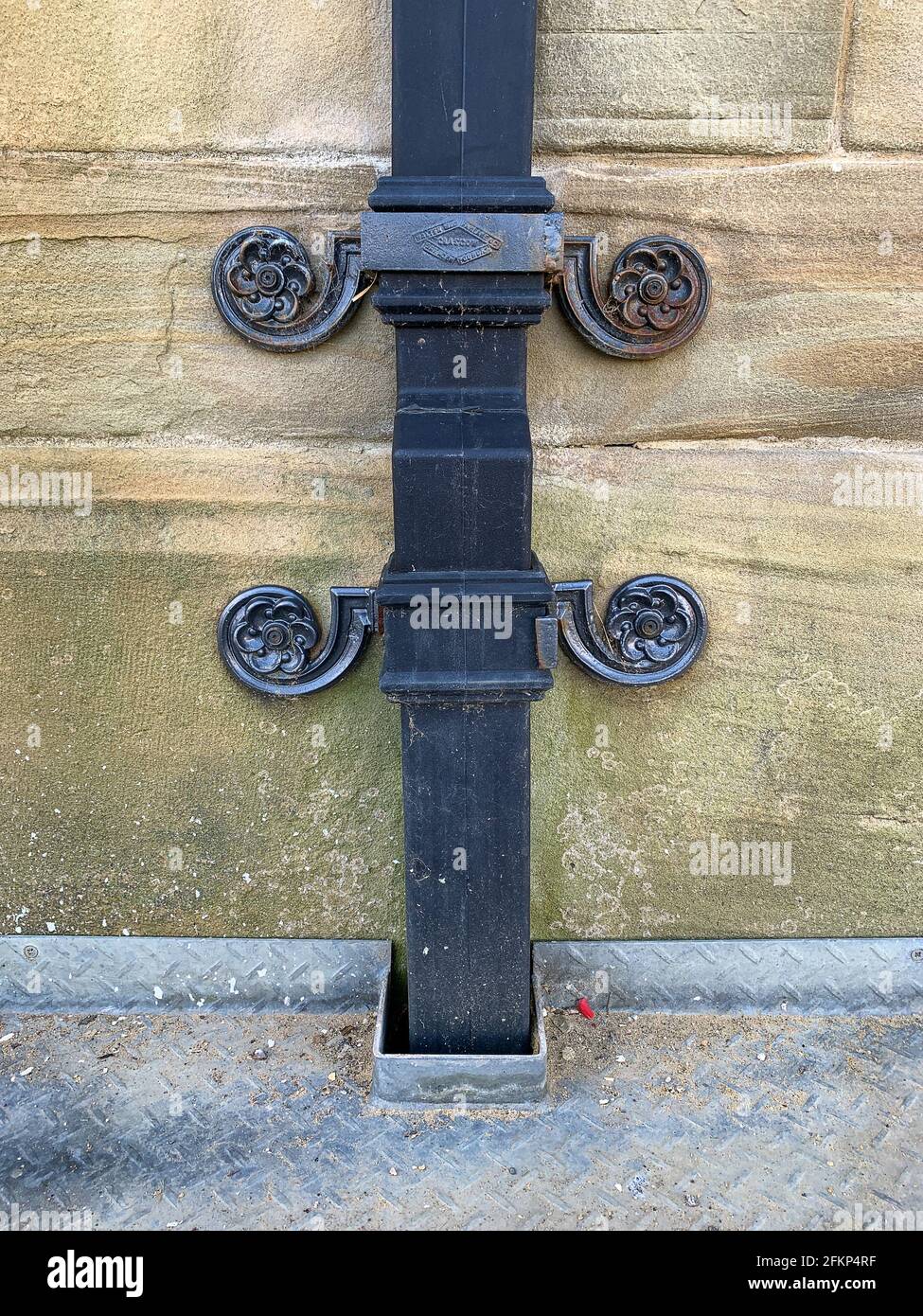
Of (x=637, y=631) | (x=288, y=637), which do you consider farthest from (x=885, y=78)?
(x=288, y=637)

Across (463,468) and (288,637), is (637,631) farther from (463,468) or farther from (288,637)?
(288,637)

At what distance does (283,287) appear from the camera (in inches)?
104

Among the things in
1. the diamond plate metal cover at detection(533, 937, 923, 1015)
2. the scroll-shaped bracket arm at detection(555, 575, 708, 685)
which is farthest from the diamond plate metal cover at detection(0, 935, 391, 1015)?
the scroll-shaped bracket arm at detection(555, 575, 708, 685)

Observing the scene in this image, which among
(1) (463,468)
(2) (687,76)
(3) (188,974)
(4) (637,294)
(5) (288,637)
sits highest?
(2) (687,76)

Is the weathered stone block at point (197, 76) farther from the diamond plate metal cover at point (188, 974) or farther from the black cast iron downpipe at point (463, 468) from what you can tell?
the diamond plate metal cover at point (188, 974)

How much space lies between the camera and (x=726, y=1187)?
8.00ft

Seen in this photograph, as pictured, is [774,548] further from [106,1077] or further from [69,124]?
[106,1077]

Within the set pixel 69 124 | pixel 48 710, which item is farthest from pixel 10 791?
pixel 69 124

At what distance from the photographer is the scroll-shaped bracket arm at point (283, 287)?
103 inches

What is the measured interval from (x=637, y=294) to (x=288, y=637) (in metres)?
1.38

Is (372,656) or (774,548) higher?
(774,548)

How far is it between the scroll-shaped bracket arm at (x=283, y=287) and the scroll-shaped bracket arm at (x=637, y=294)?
1.88 ft

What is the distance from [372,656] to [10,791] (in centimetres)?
121

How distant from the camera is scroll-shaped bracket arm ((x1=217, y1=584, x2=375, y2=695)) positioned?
2797 millimetres
